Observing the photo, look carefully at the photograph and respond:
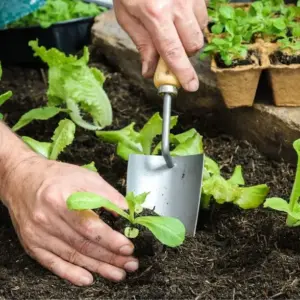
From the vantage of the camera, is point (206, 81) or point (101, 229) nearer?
point (101, 229)

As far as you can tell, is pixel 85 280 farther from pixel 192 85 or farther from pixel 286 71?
pixel 286 71

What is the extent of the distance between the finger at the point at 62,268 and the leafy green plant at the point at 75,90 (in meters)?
0.62

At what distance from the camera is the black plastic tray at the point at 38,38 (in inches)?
103

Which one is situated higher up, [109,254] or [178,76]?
[178,76]

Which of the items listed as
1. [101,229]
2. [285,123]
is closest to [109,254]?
[101,229]

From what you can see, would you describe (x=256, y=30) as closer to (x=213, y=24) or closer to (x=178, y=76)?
(x=213, y=24)

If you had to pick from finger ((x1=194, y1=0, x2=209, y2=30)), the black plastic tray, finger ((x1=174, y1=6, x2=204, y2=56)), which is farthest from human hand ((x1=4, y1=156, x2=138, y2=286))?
the black plastic tray

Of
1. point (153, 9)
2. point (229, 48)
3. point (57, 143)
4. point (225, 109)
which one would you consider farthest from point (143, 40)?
point (225, 109)

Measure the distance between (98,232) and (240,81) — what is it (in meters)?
0.70

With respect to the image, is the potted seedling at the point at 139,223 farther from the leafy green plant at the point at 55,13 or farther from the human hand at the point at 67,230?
the leafy green plant at the point at 55,13

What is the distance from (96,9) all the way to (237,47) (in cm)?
101

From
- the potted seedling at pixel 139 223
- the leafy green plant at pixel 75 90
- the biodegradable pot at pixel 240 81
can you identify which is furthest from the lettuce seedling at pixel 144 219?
the leafy green plant at pixel 75 90

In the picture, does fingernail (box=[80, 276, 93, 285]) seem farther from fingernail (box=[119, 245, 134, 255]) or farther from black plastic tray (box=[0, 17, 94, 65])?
black plastic tray (box=[0, 17, 94, 65])

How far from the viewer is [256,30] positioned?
200 cm
